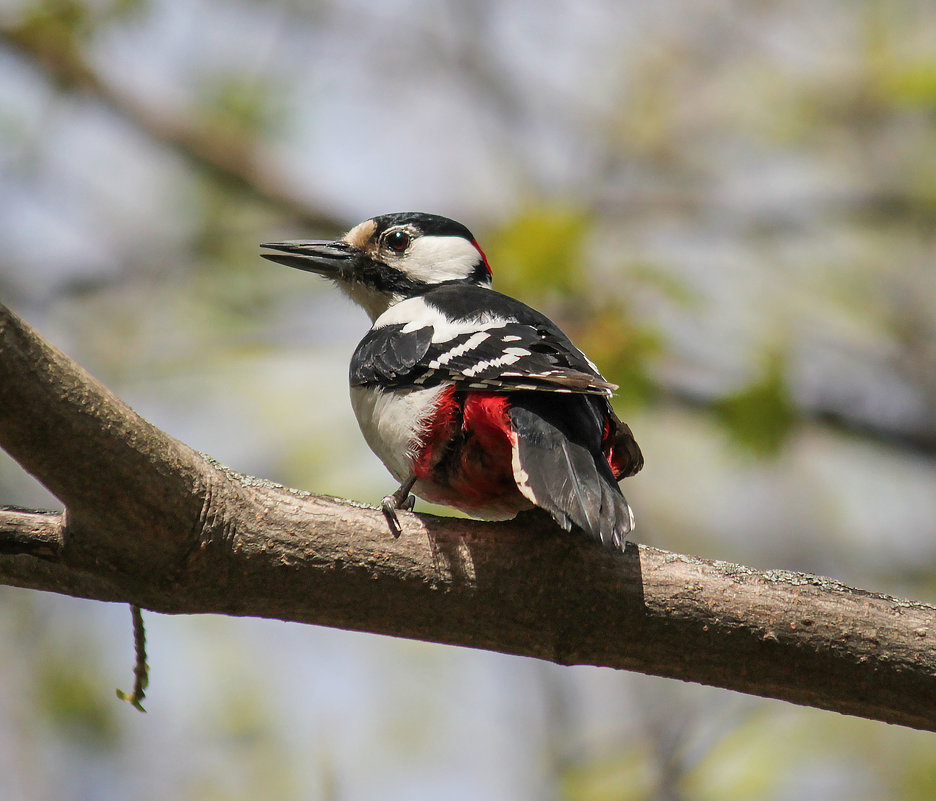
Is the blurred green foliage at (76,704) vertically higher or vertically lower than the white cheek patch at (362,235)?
lower

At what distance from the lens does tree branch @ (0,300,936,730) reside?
2.30 meters

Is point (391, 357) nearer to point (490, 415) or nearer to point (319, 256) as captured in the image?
point (490, 415)

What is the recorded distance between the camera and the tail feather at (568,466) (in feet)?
7.79


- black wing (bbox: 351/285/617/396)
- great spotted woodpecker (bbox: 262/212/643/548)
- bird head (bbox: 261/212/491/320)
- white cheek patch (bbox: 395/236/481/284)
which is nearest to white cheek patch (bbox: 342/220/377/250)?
bird head (bbox: 261/212/491/320)

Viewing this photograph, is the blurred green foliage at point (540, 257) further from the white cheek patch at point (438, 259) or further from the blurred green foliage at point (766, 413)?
the blurred green foliage at point (766, 413)

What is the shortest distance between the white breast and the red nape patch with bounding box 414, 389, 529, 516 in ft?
0.12

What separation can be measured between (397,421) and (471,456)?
10.1 inches

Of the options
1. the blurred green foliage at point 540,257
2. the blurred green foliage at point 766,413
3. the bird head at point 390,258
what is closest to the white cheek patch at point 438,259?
the bird head at point 390,258

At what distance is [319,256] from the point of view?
422 cm

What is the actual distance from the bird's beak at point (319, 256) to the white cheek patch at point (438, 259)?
22 centimetres

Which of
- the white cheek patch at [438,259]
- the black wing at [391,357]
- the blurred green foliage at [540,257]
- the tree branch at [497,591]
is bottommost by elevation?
the tree branch at [497,591]

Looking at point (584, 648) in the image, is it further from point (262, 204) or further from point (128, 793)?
point (262, 204)

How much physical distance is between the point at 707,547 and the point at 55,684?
4603 millimetres

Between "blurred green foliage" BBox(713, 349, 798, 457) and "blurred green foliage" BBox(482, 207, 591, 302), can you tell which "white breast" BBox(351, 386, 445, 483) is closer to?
"blurred green foliage" BBox(482, 207, 591, 302)
